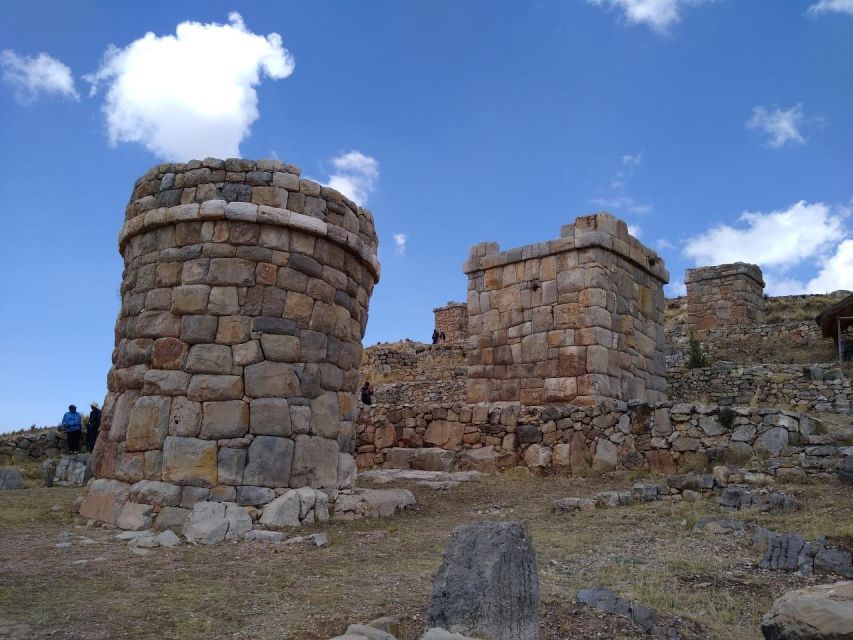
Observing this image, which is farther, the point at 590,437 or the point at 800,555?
the point at 590,437

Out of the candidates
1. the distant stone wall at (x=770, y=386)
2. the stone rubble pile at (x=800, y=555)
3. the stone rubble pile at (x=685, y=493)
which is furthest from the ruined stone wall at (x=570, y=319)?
the stone rubble pile at (x=800, y=555)

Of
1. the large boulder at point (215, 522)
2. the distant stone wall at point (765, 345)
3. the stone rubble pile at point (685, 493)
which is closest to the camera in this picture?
the large boulder at point (215, 522)

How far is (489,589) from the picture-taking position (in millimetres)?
3650

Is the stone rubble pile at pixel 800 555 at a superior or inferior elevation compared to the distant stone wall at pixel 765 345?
inferior

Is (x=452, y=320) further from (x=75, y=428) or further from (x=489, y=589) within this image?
(x=489, y=589)

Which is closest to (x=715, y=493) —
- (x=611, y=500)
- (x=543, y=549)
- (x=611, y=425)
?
(x=611, y=500)

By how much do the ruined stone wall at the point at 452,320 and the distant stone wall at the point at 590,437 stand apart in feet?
61.2

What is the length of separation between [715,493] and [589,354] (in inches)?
133

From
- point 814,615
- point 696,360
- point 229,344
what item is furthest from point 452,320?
point 814,615

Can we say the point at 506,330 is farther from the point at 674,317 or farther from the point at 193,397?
the point at 674,317

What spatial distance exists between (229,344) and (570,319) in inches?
224

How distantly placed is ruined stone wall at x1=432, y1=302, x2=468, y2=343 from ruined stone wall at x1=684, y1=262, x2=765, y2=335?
9907mm

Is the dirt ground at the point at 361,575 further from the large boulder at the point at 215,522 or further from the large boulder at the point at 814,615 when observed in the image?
the large boulder at the point at 814,615

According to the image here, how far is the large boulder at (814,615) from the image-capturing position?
2967 millimetres
